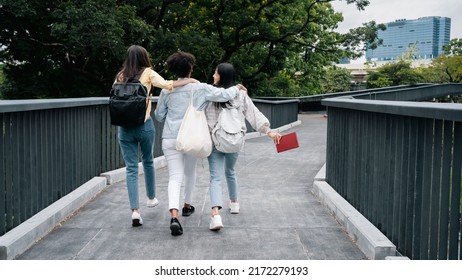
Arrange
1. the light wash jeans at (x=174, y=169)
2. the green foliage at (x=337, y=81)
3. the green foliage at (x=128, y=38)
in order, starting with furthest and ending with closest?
the green foliage at (x=337, y=81), the green foliage at (x=128, y=38), the light wash jeans at (x=174, y=169)

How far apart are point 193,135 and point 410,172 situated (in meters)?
2.03

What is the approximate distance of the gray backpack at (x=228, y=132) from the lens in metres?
5.30

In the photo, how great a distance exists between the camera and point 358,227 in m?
4.86

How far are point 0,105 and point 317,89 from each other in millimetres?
43934

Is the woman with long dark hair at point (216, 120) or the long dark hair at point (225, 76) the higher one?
the long dark hair at point (225, 76)

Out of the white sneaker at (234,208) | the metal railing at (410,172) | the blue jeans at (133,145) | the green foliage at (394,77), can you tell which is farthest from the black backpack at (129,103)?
the green foliage at (394,77)

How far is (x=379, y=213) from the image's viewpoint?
475cm

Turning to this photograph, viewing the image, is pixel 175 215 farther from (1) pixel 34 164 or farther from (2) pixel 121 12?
(2) pixel 121 12

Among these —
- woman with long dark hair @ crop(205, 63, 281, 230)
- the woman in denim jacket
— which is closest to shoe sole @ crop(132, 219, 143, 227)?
the woman in denim jacket

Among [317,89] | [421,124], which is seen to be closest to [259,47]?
[317,89]

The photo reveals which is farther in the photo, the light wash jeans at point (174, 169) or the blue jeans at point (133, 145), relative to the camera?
the blue jeans at point (133, 145)

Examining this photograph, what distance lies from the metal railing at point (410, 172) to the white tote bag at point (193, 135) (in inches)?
60.2

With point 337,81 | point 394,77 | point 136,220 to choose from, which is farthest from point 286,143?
point 337,81

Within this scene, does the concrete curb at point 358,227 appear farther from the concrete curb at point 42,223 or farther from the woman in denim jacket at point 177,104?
the concrete curb at point 42,223
